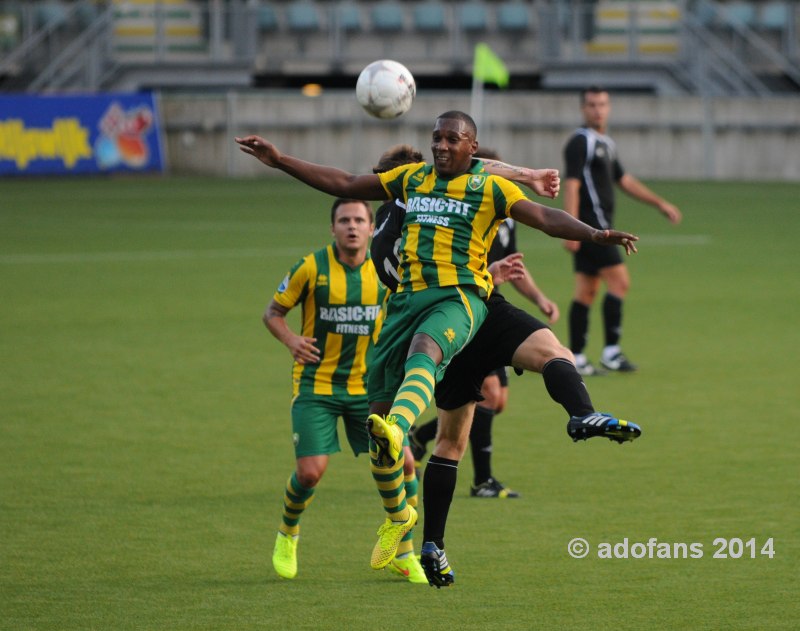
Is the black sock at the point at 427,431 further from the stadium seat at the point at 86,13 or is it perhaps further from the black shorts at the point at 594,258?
the stadium seat at the point at 86,13

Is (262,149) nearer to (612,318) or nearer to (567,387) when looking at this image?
(567,387)

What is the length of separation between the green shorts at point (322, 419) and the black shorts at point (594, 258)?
565 cm

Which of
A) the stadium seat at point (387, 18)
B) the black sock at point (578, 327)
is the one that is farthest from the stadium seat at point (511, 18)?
the black sock at point (578, 327)

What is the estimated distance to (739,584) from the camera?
22.3 ft

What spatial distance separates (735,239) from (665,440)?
1399cm

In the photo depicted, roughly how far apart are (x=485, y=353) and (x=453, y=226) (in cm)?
59

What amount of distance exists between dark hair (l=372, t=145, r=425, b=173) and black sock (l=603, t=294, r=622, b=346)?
5.55 m

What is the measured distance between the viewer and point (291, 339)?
7.16 m

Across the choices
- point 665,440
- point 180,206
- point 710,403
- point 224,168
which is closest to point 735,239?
point 180,206

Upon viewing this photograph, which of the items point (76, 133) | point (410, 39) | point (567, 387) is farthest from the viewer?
point (410, 39)

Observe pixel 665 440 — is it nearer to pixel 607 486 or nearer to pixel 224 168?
pixel 607 486

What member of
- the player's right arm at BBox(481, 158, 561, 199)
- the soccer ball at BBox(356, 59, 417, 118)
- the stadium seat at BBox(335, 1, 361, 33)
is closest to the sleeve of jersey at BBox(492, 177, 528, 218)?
the player's right arm at BBox(481, 158, 561, 199)

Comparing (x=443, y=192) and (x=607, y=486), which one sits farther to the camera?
(x=607, y=486)

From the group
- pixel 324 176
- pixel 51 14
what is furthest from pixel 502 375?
pixel 51 14
